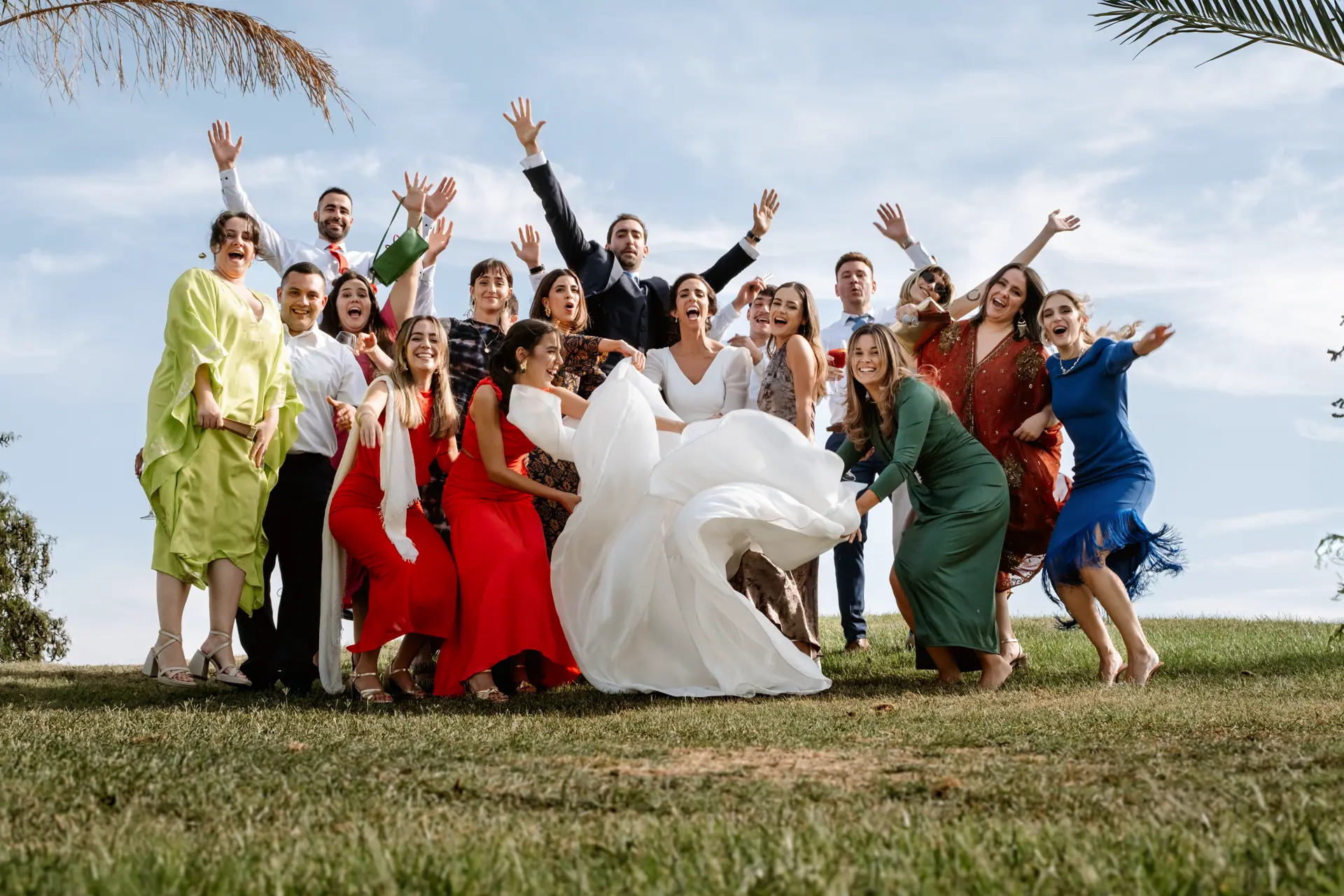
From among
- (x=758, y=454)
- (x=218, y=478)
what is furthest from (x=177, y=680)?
(x=758, y=454)

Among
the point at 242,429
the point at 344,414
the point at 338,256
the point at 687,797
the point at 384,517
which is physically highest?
the point at 338,256

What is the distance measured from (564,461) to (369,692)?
5.90 ft

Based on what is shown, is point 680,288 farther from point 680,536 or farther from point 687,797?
point 687,797

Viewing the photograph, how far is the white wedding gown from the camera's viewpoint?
6.83 meters

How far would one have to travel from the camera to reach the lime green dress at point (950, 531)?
7379 millimetres

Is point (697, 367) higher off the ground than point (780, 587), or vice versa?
point (697, 367)

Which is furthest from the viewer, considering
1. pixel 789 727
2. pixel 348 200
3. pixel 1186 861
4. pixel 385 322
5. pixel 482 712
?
pixel 348 200

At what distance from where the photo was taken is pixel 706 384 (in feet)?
27.3

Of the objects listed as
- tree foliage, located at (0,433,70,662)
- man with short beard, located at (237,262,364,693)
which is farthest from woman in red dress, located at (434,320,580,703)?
tree foliage, located at (0,433,70,662)

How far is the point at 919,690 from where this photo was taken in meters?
7.13

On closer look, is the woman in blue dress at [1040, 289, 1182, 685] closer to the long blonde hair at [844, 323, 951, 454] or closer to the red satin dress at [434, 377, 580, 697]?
the long blonde hair at [844, 323, 951, 454]

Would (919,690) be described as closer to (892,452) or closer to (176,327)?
(892,452)

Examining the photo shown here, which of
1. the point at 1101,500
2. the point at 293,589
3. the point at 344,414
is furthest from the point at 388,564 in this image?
the point at 1101,500

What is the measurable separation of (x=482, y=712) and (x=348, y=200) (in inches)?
192
